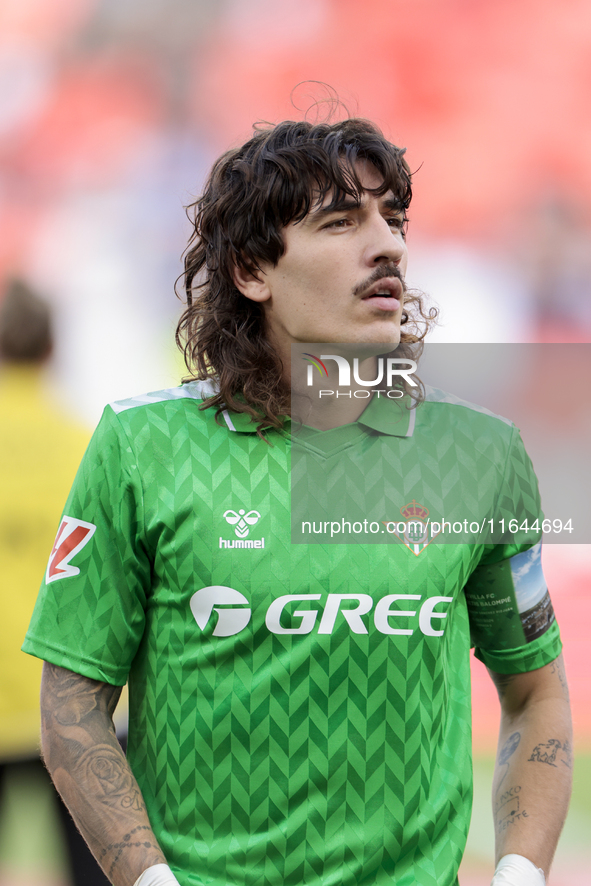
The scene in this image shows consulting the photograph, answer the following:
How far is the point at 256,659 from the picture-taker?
1.03 metres

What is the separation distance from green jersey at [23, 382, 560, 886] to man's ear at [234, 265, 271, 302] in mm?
267

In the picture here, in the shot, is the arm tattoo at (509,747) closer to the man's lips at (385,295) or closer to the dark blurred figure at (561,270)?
the man's lips at (385,295)

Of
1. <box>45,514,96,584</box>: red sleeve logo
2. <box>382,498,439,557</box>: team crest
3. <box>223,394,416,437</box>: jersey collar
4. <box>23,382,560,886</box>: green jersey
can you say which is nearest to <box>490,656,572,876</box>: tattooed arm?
<box>23,382,560,886</box>: green jersey

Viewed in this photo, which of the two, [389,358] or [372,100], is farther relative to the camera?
[372,100]

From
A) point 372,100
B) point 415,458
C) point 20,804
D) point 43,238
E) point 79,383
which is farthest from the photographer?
point 372,100

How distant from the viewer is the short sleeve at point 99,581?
1.04 meters

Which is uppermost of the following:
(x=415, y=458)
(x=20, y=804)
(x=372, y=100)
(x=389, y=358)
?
(x=372, y=100)

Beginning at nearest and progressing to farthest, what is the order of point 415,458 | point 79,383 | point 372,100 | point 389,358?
point 415,458, point 389,358, point 79,383, point 372,100

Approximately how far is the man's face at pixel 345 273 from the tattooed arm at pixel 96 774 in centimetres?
59

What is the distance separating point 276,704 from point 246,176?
2.59ft

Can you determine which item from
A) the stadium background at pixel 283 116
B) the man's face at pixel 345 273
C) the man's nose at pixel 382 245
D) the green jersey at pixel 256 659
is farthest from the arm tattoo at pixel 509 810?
the stadium background at pixel 283 116

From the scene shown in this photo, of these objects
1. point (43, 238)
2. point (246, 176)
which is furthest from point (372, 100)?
point (246, 176)

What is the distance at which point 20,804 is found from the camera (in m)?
2.09

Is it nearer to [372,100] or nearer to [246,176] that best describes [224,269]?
[246,176]
